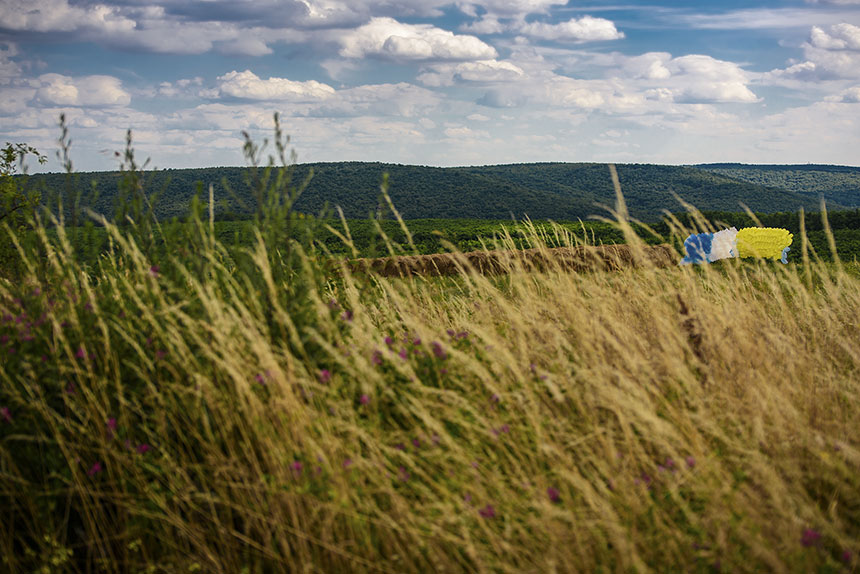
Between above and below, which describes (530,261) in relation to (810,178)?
below

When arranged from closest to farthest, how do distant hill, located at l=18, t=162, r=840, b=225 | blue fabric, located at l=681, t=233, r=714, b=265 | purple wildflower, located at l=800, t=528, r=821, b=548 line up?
1. purple wildflower, located at l=800, t=528, r=821, b=548
2. blue fabric, located at l=681, t=233, r=714, b=265
3. distant hill, located at l=18, t=162, r=840, b=225

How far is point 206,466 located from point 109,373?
88 cm

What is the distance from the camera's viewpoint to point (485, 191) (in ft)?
212

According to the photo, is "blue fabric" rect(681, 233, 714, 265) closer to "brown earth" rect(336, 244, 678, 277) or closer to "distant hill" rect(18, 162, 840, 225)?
"brown earth" rect(336, 244, 678, 277)

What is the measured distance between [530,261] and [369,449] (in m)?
2.83

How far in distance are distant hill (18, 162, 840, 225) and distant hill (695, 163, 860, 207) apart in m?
1.32

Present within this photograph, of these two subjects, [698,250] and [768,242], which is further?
[768,242]

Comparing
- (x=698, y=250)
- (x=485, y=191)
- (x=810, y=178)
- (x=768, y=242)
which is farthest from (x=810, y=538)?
(x=810, y=178)

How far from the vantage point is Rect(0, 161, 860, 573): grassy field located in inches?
105

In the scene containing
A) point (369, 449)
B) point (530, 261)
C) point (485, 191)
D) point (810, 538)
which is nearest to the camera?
point (810, 538)

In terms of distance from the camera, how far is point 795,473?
280 cm

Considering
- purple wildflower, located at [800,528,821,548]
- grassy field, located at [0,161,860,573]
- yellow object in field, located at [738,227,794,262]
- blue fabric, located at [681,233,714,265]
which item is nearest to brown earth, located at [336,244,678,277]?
blue fabric, located at [681,233,714,265]

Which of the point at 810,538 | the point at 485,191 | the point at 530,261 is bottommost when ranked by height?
the point at 810,538

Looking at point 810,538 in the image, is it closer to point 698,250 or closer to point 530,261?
point 530,261
